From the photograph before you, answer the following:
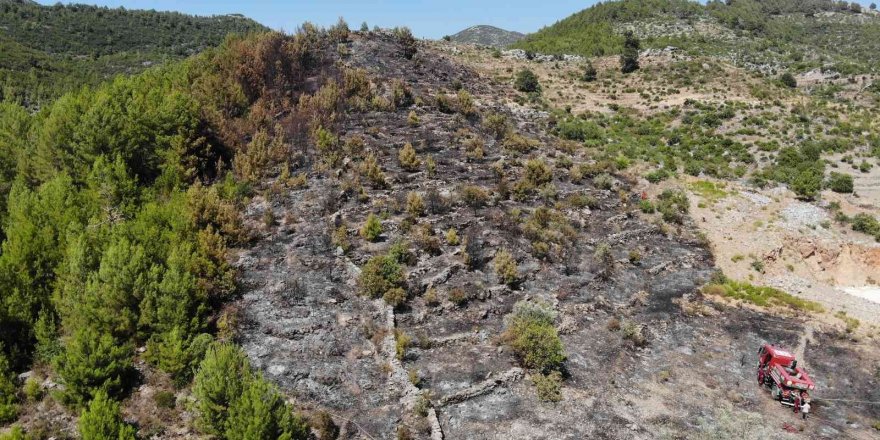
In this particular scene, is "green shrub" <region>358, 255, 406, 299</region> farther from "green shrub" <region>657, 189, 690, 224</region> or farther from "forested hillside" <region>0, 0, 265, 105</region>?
"forested hillside" <region>0, 0, 265, 105</region>

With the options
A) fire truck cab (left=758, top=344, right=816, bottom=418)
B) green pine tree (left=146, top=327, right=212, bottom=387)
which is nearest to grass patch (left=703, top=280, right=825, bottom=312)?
fire truck cab (left=758, top=344, right=816, bottom=418)

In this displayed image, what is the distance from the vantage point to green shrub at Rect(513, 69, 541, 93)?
55062 mm

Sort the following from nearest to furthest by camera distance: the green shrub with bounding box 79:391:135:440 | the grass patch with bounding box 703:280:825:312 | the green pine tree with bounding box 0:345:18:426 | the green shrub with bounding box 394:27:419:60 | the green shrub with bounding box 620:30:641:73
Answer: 1. the green shrub with bounding box 79:391:135:440
2. the green pine tree with bounding box 0:345:18:426
3. the grass patch with bounding box 703:280:825:312
4. the green shrub with bounding box 394:27:419:60
5. the green shrub with bounding box 620:30:641:73

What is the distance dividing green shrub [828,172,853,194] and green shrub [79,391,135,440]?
42.1 m

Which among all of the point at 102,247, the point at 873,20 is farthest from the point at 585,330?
the point at 873,20

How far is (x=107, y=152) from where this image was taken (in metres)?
26.7

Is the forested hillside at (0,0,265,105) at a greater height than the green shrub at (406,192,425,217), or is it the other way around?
the forested hillside at (0,0,265,105)

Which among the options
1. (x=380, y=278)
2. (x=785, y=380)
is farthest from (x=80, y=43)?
(x=785, y=380)

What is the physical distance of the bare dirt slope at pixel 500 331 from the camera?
52.7 ft

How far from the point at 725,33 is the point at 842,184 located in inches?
1881

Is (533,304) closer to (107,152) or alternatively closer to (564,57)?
(107,152)

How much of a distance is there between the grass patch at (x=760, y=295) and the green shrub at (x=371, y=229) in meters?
16.3

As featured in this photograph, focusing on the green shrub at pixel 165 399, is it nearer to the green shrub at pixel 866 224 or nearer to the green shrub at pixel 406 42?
the green shrub at pixel 866 224

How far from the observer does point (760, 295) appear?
2430 cm
